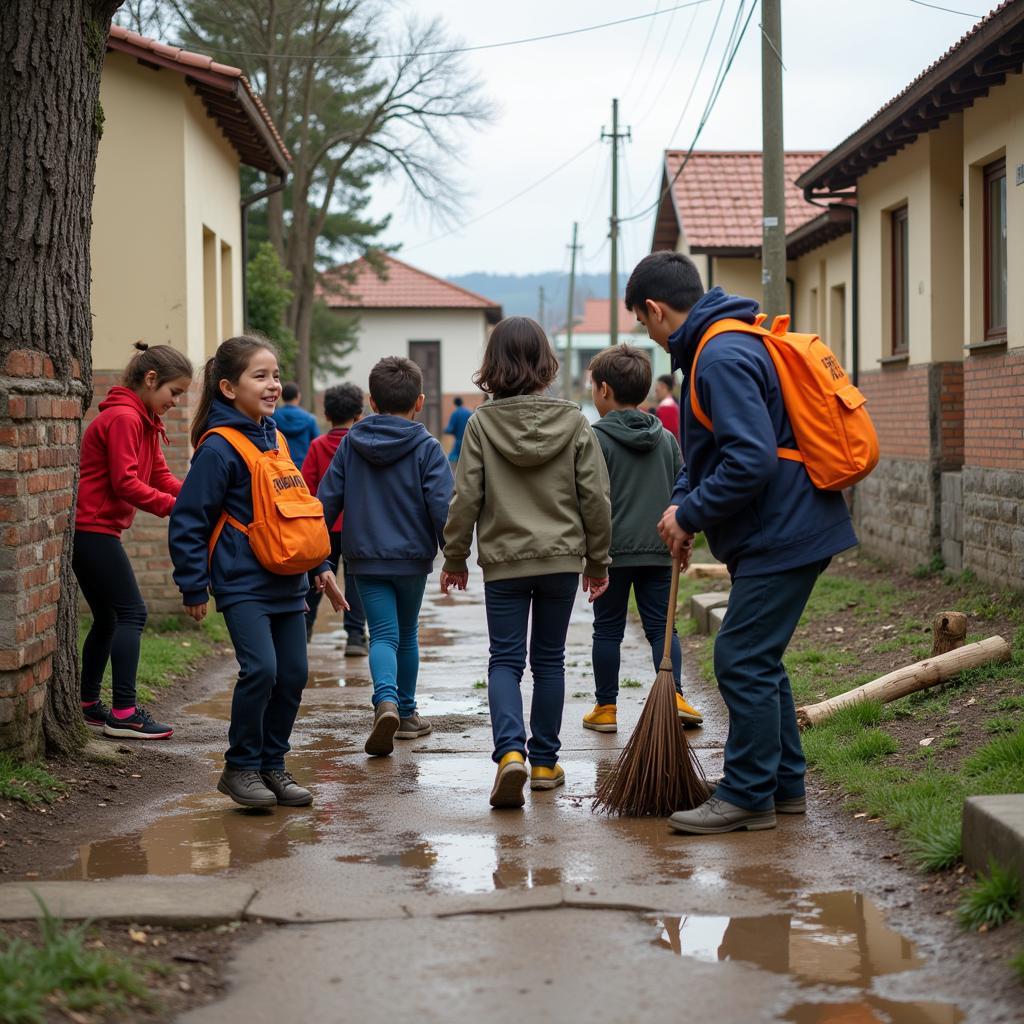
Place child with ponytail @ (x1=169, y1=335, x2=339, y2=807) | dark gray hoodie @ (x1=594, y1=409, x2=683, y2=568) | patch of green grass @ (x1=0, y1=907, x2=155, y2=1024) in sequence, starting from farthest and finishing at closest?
dark gray hoodie @ (x1=594, y1=409, x2=683, y2=568) → child with ponytail @ (x1=169, y1=335, x2=339, y2=807) → patch of green grass @ (x1=0, y1=907, x2=155, y2=1024)

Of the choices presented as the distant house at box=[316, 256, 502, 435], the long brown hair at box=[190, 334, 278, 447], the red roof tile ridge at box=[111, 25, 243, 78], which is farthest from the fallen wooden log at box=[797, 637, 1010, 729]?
the distant house at box=[316, 256, 502, 435]

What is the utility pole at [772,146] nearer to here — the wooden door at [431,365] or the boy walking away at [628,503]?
the boy walking away at [628,503]

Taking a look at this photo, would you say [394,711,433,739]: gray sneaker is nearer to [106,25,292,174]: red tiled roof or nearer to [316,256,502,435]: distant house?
[106,25,292,174]: red tiled roof

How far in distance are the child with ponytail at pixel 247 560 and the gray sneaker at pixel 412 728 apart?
1393 mm

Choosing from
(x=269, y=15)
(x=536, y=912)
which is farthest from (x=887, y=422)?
(x=269, y=15)

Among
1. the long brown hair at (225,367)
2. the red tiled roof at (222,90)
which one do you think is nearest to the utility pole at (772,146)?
the red tiled roof at (222,90)

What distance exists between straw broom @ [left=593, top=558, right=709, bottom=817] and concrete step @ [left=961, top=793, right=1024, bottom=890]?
117 cm

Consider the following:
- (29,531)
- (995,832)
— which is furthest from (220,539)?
(995,832)

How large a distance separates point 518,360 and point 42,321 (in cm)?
196

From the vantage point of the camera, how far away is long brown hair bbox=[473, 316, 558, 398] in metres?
5.50

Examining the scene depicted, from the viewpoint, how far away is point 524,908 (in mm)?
3984

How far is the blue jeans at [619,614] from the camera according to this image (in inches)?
268

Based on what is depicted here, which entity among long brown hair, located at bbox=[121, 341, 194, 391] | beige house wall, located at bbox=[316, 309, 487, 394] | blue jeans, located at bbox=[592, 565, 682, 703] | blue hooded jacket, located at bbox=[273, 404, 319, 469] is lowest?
blue jeans, located at bbox=[592, 565, 682, 703]

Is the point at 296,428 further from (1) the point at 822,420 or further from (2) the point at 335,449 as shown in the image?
(1) the point at 822,420
